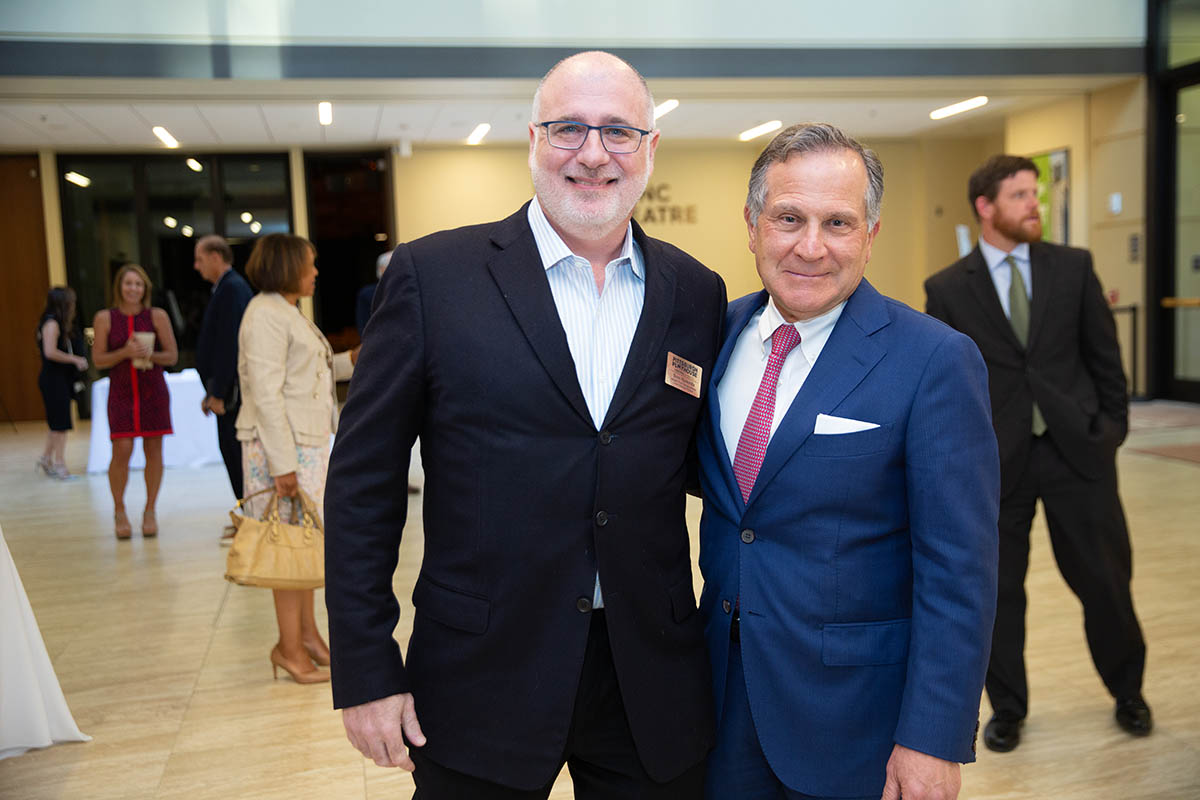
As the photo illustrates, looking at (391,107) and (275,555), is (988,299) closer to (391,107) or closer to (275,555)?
(275,555)

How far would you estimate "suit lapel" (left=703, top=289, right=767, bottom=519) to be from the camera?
1.71 meters

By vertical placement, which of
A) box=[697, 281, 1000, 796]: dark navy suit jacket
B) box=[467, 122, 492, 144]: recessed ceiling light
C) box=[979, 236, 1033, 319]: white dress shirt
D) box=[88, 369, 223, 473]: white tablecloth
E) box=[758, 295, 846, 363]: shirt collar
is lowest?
box=[88, 369, 223, 473]: white tablecloth

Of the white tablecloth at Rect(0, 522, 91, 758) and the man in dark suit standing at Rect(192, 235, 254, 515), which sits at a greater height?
the man in dark suit standing at Rect(192, 235, 254, 515)

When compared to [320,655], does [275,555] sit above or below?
above

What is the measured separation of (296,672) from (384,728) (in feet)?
8.58

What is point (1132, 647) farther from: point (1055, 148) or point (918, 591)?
point (1055, 148)

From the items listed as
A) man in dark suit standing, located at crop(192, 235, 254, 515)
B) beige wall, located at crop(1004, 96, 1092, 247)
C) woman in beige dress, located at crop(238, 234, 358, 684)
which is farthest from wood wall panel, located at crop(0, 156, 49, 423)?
beige wall, located at crop(1004, 96, 1092, 247)

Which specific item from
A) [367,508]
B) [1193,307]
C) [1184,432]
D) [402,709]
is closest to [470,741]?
[402,709]

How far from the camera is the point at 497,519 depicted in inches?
63.7

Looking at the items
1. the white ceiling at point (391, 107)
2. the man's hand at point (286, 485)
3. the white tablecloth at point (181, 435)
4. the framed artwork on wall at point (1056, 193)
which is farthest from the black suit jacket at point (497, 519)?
the framed artwork on wall at point (1056, 193)

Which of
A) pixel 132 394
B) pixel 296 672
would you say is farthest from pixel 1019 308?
pixel 132 394

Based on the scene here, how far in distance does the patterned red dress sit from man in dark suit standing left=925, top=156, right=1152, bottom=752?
5242 millimetres

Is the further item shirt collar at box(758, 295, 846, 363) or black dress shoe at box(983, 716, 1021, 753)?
black dress shoe at box(983, 716, 1021, 753)

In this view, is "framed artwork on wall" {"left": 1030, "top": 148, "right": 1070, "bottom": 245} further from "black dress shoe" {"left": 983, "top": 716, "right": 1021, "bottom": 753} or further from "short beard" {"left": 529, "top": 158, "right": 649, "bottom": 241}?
"short beard" {"left": 529, "top": 158, "right": 649, "bottom": 241}
